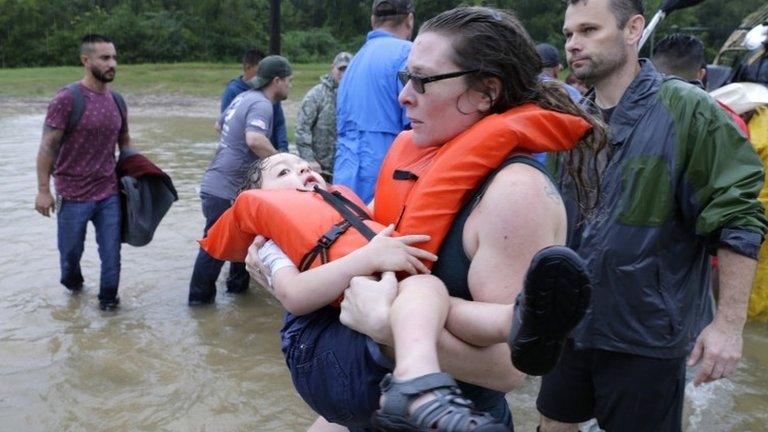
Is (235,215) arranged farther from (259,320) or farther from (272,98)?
(272,98)

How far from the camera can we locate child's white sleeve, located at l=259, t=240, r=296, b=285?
7.69ft

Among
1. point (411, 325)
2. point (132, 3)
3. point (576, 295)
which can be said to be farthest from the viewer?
point (132, 3)

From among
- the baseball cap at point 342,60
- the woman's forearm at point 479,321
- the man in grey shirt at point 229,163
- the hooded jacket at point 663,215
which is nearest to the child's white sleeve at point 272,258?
the woman's forearm at point 479,321

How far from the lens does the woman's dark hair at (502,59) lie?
2.09 meters

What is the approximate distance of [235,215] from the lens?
2.64m

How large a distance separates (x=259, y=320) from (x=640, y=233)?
3808 millimetres

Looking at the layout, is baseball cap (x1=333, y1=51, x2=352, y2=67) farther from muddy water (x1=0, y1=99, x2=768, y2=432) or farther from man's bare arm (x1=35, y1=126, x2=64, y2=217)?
man's bare arm (x1=35, y1=126, x2=64, y2=217)

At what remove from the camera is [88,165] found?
620 centimetres

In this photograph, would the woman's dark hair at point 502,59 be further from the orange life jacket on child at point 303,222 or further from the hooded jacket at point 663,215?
the hooded jacket at point 663,215

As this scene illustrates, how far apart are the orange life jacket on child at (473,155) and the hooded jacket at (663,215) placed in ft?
3.01

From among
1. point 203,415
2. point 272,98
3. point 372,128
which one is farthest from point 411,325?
point 272,98

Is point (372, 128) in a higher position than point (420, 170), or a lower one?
lower

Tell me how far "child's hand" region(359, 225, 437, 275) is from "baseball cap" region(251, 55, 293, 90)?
476 cm

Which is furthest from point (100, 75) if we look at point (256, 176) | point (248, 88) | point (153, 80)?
point (153, 80)
